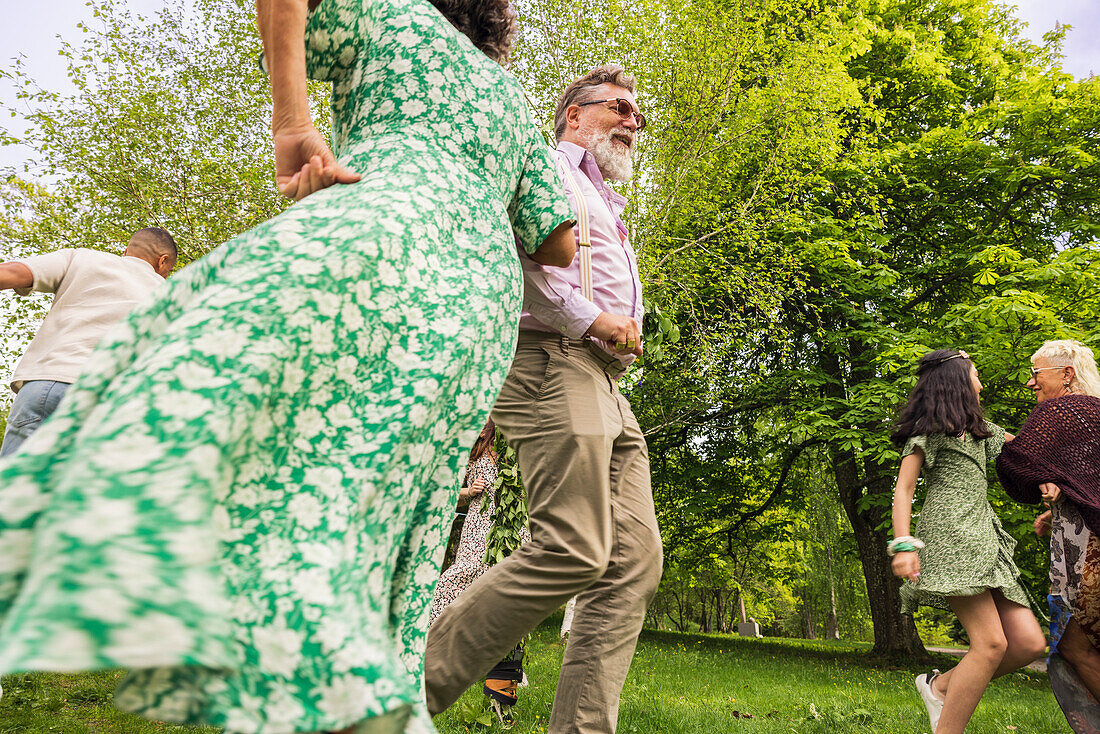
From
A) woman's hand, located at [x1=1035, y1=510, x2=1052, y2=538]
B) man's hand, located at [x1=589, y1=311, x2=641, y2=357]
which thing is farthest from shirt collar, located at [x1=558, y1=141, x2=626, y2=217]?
woman's hand, located at [x1=1035, y1=510, x2=1052, y2=538]

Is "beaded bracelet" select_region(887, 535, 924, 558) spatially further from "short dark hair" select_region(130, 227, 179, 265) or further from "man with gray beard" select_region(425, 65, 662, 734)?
"short dark hair" select_region(130, 227, 179, 265)

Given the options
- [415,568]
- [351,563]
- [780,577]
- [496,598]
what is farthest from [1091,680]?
[780,577]

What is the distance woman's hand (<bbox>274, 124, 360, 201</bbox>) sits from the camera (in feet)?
4.97

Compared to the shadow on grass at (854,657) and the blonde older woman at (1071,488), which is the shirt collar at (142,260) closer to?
the blonde older woman at (1071,488)

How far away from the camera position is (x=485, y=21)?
2.13 metres

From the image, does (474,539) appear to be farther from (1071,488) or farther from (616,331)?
(1071,488)

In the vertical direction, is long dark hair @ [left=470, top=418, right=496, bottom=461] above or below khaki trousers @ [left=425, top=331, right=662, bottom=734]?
below

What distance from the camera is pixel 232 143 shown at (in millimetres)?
15320

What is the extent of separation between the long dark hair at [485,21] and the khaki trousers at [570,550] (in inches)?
39.0

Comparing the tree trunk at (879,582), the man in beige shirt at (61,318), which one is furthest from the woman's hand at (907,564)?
the tree trunk at (879,582)

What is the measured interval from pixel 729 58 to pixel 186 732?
12773 mm

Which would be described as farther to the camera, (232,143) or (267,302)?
(232,143)

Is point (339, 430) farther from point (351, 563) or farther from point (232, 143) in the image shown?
point (232, 143)

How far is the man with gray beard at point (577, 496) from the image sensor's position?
7.58 ft
